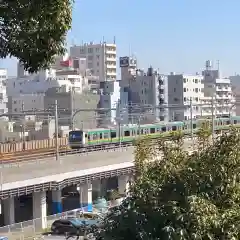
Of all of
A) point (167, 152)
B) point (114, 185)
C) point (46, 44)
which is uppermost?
point (46, 44)

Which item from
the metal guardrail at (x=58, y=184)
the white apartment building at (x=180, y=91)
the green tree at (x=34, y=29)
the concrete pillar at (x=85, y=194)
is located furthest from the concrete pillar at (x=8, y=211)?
the white apartment building at (x=180, y=91)

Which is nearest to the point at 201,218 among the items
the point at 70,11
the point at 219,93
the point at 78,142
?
the point at 70,11

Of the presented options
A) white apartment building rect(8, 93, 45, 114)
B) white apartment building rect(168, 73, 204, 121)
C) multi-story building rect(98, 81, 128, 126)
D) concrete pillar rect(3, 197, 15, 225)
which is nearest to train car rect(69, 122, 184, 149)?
concrete pillar rect(3, 197, 15, 225)

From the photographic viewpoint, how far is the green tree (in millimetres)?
6004

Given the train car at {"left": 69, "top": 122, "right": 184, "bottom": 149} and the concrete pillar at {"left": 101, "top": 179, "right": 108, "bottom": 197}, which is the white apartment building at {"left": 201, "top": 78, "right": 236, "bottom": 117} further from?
the concrete pillar at {"left": 101, "top": 179, "right": 108, "bottom": 197}

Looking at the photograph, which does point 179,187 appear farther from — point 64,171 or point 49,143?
point 49,143

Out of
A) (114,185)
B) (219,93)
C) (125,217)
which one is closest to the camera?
(125,217)

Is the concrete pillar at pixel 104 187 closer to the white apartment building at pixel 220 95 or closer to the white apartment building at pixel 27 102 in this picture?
the white apartment building at pixel 27 102

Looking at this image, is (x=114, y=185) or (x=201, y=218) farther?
(x=114, y=185)

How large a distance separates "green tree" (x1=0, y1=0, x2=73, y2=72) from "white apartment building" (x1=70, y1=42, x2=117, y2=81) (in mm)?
74971

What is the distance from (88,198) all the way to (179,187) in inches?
755

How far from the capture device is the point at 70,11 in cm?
631

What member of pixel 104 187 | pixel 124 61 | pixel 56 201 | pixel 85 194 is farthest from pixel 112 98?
pixel 56 201

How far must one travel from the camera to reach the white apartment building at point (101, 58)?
8231 centimetres
